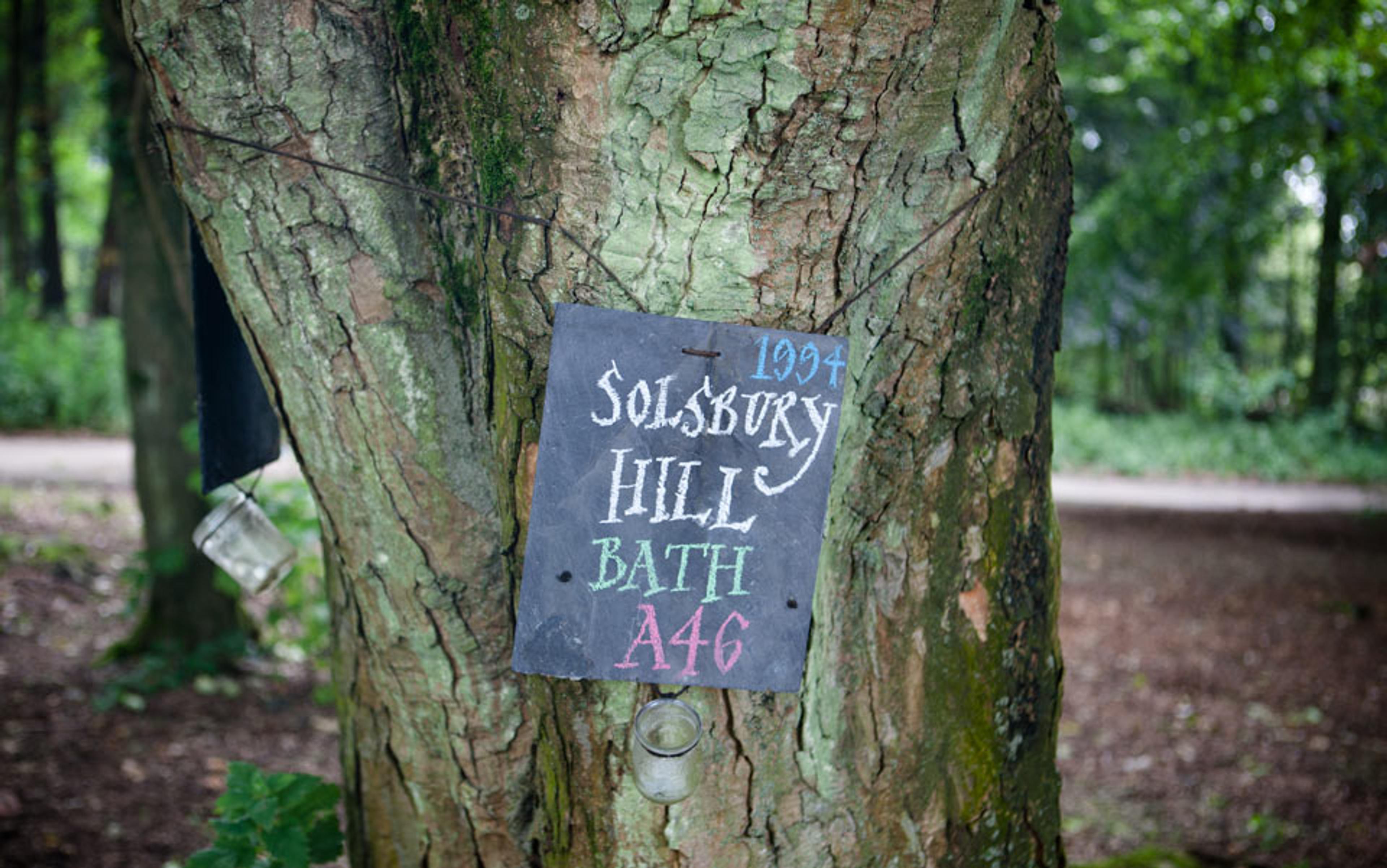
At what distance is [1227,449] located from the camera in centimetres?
1349

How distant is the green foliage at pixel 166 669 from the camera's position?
404cm

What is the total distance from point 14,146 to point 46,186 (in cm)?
358

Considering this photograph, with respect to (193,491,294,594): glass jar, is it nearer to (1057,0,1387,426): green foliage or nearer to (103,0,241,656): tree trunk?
(103,0,241,656): tree trunk

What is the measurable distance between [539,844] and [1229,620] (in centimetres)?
571

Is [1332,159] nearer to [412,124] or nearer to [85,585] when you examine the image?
[412,124]

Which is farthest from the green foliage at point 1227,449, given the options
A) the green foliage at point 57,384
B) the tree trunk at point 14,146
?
the tree trunk at point 14,146

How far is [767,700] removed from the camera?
114cm

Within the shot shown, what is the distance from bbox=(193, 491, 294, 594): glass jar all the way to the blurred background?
63 centimetres

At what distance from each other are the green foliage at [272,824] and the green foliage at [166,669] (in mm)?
2701

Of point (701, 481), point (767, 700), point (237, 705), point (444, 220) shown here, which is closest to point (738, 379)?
point (701, 481)

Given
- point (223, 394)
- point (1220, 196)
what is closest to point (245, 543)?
point (223, 394)

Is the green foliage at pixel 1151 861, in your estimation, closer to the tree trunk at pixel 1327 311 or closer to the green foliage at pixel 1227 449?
the green foliage at pixel 1227 449

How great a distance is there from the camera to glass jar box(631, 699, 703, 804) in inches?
42.7

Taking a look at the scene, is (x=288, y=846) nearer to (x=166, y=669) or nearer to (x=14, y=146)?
(x=166, y=669)
